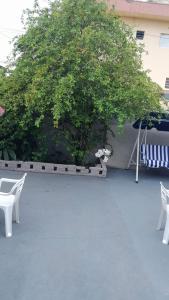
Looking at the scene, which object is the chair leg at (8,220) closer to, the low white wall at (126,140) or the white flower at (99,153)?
the white flower at (99,153)

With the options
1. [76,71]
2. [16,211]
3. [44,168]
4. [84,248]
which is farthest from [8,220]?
[76,71]

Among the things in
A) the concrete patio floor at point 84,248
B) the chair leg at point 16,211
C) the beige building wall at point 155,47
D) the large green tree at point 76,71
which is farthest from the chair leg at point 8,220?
the beige building wall at point 155,47

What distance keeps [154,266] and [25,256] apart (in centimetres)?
177

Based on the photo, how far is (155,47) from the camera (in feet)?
74.7

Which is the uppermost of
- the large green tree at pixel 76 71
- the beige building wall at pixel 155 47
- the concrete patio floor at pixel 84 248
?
the beige building wall at pixel 155 47

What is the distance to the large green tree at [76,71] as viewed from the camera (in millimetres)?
8367

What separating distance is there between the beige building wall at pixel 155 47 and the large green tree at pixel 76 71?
43.7ft

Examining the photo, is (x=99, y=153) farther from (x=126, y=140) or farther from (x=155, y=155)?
(x=155, y=155)

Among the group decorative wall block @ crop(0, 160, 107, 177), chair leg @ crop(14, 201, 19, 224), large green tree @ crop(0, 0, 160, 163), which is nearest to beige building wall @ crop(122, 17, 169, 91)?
large green tree @ crop(0, 0, 160, 163)

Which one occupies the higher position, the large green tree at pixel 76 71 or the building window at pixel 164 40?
the building window at pixel 164 40

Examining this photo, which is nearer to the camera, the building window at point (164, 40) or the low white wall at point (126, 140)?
the low white wall at point (126, 140)

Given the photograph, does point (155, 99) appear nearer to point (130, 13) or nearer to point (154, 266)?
point (154, 266)

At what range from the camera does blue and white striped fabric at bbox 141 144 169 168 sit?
980cm

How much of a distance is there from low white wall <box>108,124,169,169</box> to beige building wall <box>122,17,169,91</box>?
12.0 m
